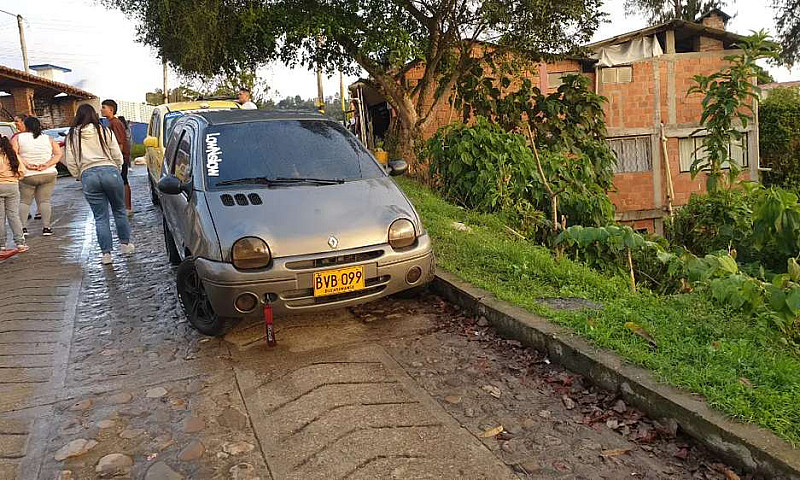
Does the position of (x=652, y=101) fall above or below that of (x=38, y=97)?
below

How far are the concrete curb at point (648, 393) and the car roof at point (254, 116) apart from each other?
2.34 meters

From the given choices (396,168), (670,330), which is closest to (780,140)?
Result: (396,168)

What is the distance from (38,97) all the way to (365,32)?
24590 millimetres

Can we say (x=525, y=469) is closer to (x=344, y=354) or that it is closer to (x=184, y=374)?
(x=344, y=354)

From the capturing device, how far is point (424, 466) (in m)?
3.01

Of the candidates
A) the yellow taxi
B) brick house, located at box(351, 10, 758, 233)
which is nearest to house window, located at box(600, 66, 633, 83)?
brick house, located at box(351, 10, 758, 233)

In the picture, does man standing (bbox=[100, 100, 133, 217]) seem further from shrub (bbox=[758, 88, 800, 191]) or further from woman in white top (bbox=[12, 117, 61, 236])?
shrub (bbox=[758, 88, 800, 191])

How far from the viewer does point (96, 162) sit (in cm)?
696

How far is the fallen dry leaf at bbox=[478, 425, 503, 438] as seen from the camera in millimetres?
3303

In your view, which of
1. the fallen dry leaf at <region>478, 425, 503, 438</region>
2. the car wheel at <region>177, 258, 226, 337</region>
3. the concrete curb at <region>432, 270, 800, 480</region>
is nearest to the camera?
the concrete curb at <region>432, 270, 800, 480</region>

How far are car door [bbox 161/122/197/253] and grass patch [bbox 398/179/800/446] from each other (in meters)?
2.34

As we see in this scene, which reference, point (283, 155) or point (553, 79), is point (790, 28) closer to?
point (553, 79)

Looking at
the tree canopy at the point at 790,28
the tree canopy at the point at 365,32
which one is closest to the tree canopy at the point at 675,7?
the tree canopy at the point at 790,28

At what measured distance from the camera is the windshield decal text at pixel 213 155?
204 inches
